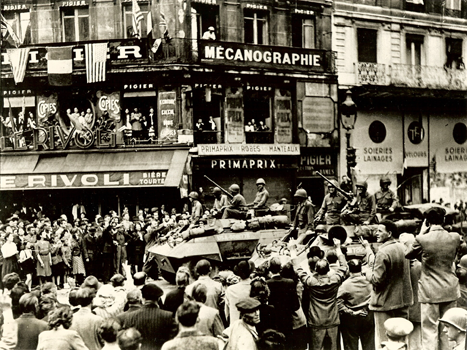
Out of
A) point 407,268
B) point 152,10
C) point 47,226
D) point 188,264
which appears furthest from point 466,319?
point 152,10

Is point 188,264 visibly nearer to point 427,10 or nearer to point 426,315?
point 426,315

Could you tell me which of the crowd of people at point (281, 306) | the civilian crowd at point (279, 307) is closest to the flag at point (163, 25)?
the crowd of people at point (281, 306)

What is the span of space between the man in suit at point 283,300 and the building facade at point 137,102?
15.7m

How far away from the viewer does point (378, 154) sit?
27484 mm

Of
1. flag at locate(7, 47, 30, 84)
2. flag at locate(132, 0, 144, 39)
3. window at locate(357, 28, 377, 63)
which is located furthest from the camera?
window at locate(357, 28, 377, 63)

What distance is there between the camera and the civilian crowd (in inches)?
250

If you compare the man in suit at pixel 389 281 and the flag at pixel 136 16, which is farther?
the flag at pixel 136 16

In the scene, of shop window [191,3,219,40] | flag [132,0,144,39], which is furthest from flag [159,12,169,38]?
shop window [191,3,219,40]

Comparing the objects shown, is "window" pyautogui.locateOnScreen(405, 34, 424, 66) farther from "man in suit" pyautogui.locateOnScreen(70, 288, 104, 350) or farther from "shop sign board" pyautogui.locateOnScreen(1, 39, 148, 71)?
"man in suit" pyautogui.locateOnScreen(70, 288, 104, 350)

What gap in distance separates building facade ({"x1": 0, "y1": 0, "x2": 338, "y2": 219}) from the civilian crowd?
1359 centimetres

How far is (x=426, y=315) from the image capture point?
8312mm

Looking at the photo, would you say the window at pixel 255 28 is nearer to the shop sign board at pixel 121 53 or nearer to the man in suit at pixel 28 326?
the shop sign board at pixel 121 53

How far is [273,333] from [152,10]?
20.1 m

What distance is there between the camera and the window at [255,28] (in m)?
26.6
